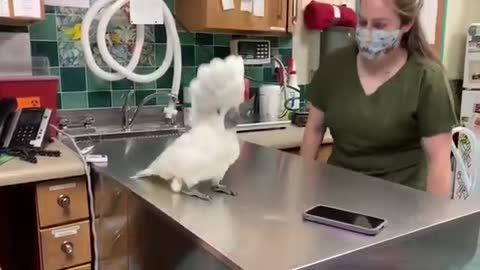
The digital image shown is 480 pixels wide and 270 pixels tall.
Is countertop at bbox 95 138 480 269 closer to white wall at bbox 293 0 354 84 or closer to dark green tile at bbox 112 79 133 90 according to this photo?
dark green tile at bbox 112 79 133 90

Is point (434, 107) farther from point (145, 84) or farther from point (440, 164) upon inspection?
point (145, 84)

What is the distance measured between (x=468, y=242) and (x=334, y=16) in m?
1.87

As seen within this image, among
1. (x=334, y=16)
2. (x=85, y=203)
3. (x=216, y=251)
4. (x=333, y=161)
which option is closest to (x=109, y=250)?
(x=85, y=203)

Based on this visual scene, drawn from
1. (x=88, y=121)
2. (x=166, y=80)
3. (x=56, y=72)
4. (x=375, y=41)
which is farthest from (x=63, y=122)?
(x=375, y=41)

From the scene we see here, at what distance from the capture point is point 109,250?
1325 mm

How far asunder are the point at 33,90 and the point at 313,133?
104 cm

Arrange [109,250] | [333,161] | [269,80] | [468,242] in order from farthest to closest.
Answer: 1. [269,80]
2. [333,161]
3. [109,250]
4. [468,242]

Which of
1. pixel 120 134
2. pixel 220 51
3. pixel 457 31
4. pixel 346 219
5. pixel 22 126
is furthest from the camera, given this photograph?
pixel 457 31

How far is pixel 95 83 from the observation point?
2.14m

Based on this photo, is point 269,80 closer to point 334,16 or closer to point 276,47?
point 276,47

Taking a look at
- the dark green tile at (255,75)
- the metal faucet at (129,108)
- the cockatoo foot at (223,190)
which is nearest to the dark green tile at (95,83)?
the metal faucet at (129,108)

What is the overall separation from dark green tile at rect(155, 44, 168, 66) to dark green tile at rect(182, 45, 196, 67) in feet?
0.37

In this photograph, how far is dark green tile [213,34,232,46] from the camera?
2.44 meters

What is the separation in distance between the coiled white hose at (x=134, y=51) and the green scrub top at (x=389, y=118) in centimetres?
89
